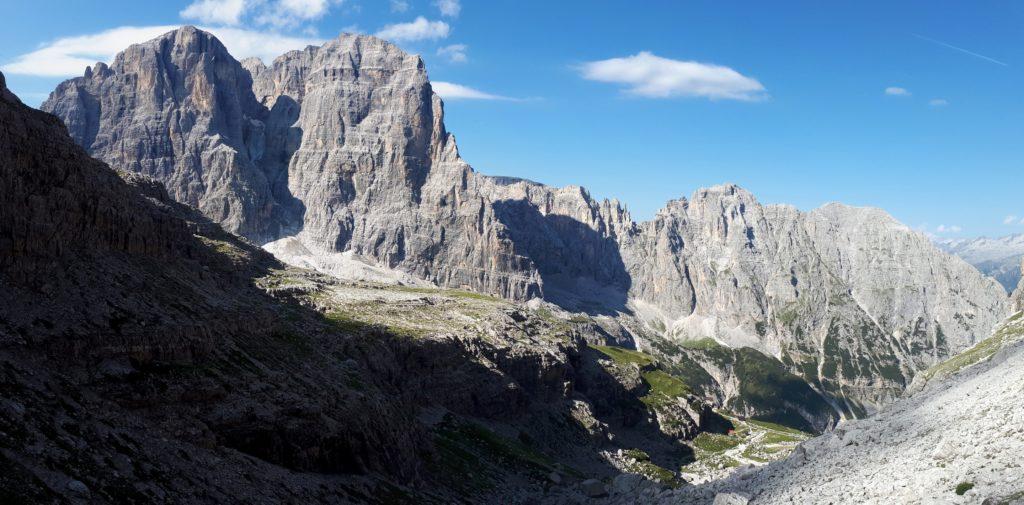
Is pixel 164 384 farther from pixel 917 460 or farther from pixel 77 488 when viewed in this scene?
pixel 917 460

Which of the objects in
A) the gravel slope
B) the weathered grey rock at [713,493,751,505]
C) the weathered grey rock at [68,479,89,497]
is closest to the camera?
the weathered grey rock at [68,479,89,497]

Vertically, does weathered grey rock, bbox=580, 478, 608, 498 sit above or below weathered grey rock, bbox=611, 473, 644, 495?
below

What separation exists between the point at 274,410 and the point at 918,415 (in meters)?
56.8

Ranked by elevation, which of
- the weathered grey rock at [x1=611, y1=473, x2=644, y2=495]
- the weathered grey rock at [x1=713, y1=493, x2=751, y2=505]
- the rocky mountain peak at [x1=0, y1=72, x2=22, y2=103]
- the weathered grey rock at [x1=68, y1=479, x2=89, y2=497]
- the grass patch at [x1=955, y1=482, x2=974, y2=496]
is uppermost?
the rocky mountain peak at [x1=0, y1=72, x2=22, y2=103]

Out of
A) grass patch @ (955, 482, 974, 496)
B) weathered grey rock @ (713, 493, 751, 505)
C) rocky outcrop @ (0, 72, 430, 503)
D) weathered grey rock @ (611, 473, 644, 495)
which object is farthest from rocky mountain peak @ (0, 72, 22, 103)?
grass patch @ (955, 482, 974, 496)

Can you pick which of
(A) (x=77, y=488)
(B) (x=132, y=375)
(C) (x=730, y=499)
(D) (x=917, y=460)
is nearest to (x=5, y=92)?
(B) (x=132, y=375)

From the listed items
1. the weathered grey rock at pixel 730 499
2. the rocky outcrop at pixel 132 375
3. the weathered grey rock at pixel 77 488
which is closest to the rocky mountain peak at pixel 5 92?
the rocky outcrop at pixel 132 375

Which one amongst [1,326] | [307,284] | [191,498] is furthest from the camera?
[307,284]

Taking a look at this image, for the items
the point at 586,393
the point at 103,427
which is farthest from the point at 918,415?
the point at 586,393

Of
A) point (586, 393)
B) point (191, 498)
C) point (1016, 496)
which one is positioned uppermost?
point (1016, 496)

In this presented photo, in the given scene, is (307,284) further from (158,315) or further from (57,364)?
(57,364)

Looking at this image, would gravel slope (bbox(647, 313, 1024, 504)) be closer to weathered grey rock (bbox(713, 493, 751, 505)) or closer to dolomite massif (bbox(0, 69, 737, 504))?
weathered grey rock (bbox(713, 493, 751, 505))

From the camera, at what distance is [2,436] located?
3444cm

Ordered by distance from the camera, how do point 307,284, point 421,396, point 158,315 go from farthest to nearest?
point 307,284 < point 421,396 < point 158,315
